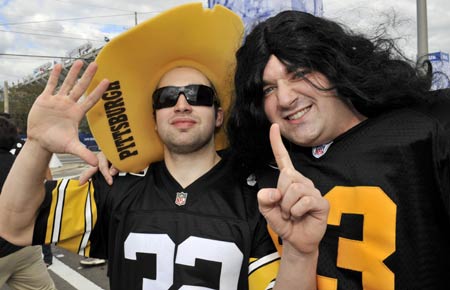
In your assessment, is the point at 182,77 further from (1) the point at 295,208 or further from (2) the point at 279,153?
(1) the point at 295,208

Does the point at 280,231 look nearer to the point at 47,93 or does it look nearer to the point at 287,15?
the point at 287,15

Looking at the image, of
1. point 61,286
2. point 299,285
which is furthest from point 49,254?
point 299,285

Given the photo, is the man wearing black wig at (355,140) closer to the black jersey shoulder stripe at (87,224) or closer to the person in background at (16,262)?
the black jersey shoulder stripe at (87,224)

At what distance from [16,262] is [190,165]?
89.5 inches

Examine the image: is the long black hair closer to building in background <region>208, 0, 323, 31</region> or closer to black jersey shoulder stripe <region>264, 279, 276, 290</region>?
building in background <region>208, 0, 323, 31</region>

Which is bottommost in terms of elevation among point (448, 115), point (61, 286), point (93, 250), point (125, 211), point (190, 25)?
point (61, 286)

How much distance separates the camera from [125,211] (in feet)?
6.45

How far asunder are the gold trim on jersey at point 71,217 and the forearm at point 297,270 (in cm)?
104

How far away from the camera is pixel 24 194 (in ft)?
6.12

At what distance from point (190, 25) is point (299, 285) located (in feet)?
4.58

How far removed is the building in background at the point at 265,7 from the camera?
2.38 metres

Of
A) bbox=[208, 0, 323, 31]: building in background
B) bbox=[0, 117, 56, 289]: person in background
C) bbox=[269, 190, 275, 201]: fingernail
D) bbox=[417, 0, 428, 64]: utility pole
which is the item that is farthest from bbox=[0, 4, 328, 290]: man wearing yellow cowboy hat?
bbox=[417, 0, 428, 64]: utility pole

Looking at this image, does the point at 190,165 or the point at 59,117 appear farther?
the point at 190,165

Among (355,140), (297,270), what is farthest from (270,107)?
(297,270)
